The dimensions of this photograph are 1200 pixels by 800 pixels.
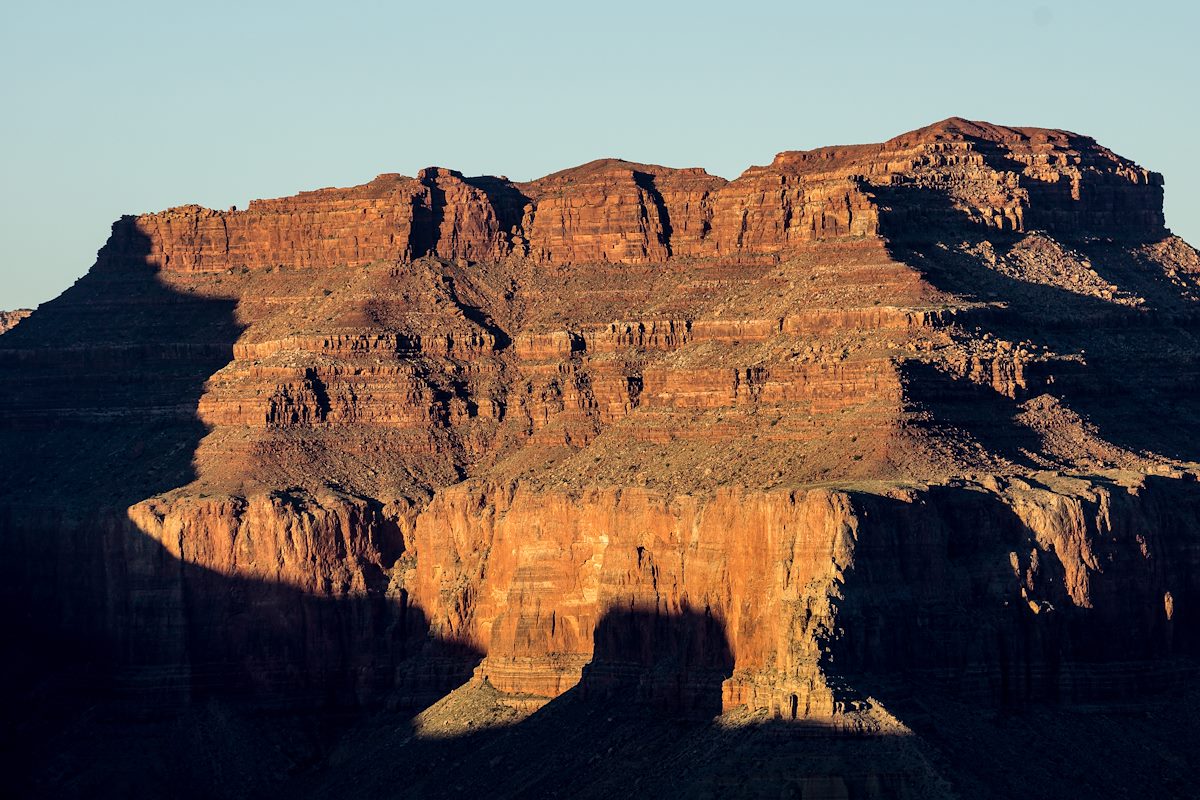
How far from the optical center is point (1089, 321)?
5989 inches

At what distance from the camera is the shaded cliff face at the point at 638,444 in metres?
133

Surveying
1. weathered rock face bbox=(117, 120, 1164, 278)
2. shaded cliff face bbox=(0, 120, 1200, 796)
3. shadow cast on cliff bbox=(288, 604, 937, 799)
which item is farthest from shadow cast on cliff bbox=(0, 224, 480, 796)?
weathered rock face bbox=(117, 120, 1164, 278)

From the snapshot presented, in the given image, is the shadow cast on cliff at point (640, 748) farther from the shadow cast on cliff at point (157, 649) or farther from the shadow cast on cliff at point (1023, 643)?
the shadow cast on cliff at point (157, 649)

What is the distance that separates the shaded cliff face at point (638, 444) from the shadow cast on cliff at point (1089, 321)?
0.17 metres

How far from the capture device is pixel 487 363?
164 meters

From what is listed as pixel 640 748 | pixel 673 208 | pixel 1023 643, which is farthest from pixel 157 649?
pixel 1023 643

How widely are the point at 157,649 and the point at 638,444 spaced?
707 inches

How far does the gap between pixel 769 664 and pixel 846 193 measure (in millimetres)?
31882

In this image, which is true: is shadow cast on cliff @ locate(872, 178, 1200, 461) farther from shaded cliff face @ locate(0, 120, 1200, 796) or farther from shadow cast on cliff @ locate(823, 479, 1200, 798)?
shadow cast on cliff @ locate(823, 479, 1200, 798)

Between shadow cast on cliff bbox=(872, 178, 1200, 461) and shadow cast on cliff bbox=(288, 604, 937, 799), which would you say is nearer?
shadow cast on cliff bbox=(288, 604, 937, 799)

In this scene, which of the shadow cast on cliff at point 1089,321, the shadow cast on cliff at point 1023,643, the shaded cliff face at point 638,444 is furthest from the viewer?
the shadow cast on cliff at point 1089,321

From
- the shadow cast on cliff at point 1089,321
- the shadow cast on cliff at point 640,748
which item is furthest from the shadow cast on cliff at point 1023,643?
the shadow cast on cliff at point 1089,321

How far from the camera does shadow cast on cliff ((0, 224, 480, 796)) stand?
153 m

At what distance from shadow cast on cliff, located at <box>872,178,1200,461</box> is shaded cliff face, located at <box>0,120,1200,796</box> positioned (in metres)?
0.17
